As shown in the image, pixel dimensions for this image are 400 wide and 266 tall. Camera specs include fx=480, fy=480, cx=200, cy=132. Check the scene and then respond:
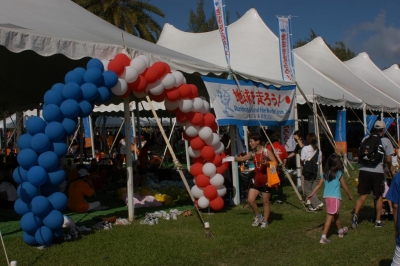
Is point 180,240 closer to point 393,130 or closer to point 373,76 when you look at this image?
point 393,130

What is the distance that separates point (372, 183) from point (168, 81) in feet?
12.4

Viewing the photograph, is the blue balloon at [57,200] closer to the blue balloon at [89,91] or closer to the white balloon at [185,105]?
the blue balloon at [89,91]

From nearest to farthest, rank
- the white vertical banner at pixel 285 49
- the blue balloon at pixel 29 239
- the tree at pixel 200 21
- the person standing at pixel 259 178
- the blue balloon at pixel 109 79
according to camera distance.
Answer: the blue balloon at pixel 29 239
the blue balloon at pixel 109 79
the person standing at pixel 259 178
the white vertical banner at pixel 285 49
the tree at pixel 200 21

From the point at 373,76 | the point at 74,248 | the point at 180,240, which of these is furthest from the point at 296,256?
the point at 373,76

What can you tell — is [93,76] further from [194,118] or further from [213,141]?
[213,141]

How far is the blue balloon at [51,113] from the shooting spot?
21.9ft

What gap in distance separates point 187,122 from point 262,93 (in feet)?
8.84

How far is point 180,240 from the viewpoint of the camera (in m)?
7.12

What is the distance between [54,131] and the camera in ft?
21.5

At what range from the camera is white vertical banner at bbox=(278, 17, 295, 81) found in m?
12.6

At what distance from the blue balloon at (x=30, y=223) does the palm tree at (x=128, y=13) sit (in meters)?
16.3

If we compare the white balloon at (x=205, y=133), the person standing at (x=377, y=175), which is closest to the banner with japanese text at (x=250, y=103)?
the white balloon at (x=205, y=133)

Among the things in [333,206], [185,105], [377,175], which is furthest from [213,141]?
[377,175]

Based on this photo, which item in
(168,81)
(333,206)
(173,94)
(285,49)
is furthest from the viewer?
(285,49)
